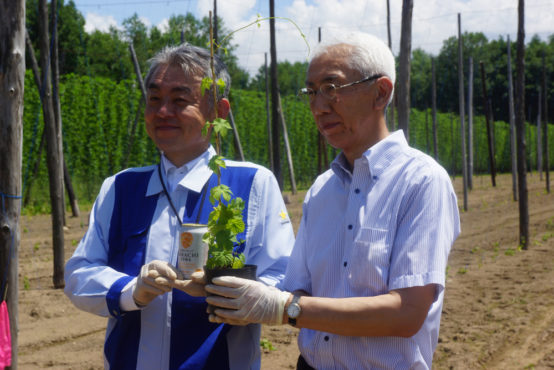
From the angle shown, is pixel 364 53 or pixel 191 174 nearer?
pixel 364 53

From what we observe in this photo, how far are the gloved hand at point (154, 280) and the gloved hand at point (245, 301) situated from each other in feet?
0.54

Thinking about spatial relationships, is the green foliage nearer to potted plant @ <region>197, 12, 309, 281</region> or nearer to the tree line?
potted plant @ <region>197, 12, 309, 281</region>

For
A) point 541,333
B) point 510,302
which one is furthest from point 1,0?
point 510,302

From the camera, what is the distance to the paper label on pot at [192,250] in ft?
5.87

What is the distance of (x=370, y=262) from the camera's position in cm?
167

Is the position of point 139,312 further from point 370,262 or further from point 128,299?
point 370,262

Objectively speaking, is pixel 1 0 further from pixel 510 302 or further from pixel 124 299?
pixel 510 302

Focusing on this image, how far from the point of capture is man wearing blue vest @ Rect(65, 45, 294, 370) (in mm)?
1993

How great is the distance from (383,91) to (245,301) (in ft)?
2.51

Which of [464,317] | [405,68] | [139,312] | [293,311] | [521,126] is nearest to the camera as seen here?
[293,311]

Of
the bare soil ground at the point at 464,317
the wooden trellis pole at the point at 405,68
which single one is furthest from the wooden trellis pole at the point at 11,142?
the wooden trellis pole at the point at 405,68

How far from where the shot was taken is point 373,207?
5.67ft

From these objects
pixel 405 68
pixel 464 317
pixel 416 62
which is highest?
pixel 416 62

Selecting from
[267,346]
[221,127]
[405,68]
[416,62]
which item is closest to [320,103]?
[221,127]
